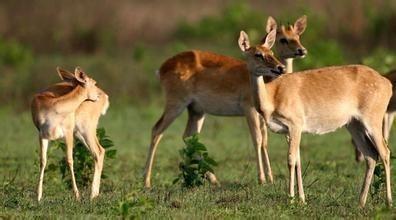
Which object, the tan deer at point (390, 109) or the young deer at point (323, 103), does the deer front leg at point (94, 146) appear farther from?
the tan deer at point (390, 109)

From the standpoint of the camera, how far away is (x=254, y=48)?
10.7 metres

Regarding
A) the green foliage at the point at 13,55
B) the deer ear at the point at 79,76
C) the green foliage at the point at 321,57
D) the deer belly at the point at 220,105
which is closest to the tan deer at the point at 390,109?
the deer belly at the point at 220,105

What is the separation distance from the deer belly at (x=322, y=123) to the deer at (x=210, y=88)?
2.01 metres

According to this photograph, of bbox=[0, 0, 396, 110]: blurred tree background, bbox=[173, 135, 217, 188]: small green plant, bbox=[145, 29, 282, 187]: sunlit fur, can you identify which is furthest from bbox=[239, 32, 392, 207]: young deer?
bbox=[0, 0, 396, 110]: blurred tree background

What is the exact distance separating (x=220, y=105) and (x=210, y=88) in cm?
25

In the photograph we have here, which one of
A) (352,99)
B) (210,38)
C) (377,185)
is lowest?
(377,185)

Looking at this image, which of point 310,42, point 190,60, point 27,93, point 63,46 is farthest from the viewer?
point 63,46

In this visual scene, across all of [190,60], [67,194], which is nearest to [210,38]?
[190,60]

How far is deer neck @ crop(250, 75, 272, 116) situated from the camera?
1043cm

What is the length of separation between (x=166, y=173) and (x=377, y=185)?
12.3 feet

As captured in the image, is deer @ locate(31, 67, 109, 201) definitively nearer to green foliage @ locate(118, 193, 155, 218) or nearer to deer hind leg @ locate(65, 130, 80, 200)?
deer hind leg @ locate(65, 130, 80, 200)

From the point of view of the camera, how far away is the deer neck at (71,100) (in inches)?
427

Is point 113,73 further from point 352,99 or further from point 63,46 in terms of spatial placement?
point 352,99

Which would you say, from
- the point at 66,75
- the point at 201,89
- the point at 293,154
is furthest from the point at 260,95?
the point at 201,89
